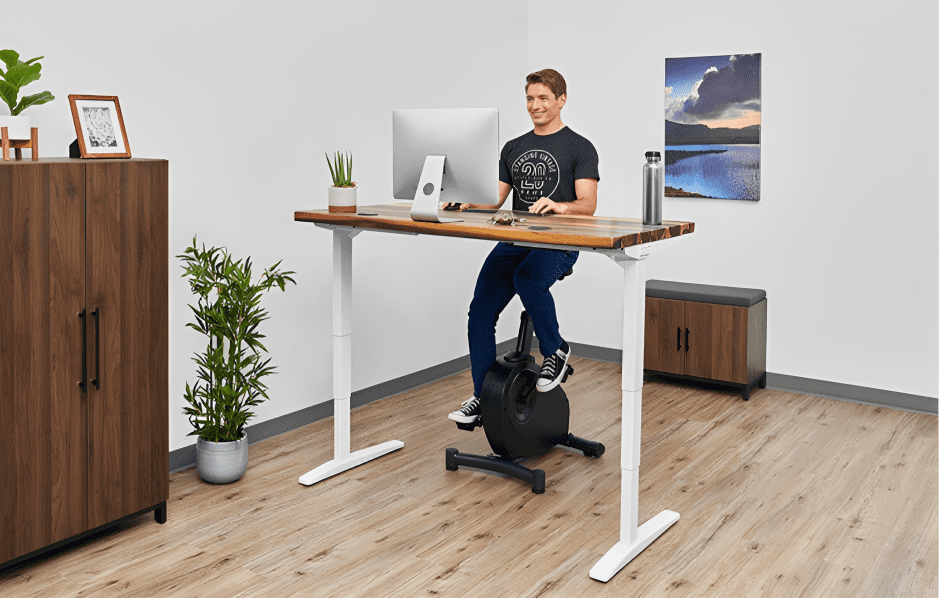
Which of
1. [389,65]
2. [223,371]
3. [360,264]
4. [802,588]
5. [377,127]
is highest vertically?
[389,65]

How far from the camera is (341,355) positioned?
3.68m

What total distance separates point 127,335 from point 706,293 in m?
3.18

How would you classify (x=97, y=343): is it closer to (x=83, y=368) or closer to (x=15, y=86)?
(x=83, y=368)

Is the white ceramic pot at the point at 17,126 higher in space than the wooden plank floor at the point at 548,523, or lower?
higher

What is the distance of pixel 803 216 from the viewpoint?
16.2 ft

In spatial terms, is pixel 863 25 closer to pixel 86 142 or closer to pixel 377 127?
pixel 377 127

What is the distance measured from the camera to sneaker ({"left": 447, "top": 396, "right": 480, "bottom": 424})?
3741 mm

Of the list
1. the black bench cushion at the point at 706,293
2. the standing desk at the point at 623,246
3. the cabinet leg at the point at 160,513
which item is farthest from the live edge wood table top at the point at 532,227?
the black bench cushion at the point at 706,293

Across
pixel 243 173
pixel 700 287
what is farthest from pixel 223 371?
pixel 700 287

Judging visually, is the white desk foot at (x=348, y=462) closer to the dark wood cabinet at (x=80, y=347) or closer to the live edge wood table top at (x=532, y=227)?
the dark wood cabinet at (x=80, y=347)

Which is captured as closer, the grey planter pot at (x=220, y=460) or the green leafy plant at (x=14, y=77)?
the green leafy plant at (x=14, y=77)

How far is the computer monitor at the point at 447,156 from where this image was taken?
3.22m

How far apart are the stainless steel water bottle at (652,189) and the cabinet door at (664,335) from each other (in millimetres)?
2074

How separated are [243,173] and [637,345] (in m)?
2.02
